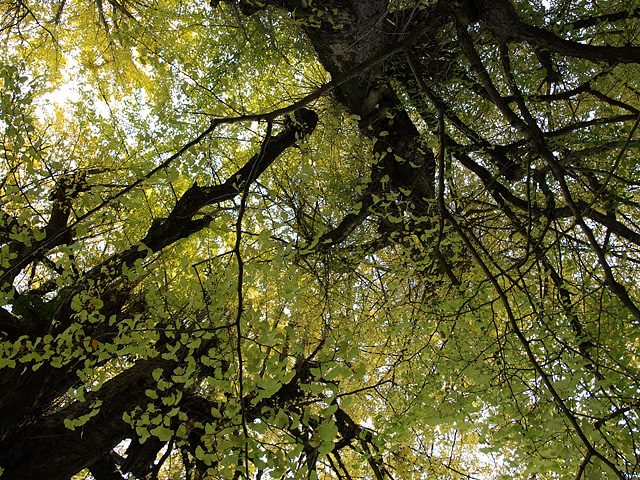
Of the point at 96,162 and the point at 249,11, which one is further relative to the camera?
the point at 96,162

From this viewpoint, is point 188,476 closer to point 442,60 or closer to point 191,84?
point 191,84

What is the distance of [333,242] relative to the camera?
439cm

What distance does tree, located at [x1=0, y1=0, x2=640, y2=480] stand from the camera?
7.16 feet

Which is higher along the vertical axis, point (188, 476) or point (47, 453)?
point (188, 476)

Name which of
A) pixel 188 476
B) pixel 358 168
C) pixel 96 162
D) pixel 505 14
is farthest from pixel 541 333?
pixel 96 162

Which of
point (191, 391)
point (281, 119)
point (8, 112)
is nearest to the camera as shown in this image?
point (8, 112)

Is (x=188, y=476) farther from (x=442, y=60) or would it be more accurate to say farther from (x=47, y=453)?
(x=442, y=60)

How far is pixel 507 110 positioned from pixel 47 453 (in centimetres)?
445

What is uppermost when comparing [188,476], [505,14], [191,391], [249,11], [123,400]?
[249,11]

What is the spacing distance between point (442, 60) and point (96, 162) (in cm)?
563

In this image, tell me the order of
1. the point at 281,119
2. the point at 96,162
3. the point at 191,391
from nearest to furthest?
the point at 191,391
the point at 281,119
the point at 96,162

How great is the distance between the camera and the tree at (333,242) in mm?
2182

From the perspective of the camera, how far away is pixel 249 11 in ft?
14.9

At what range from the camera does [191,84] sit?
5.18m
